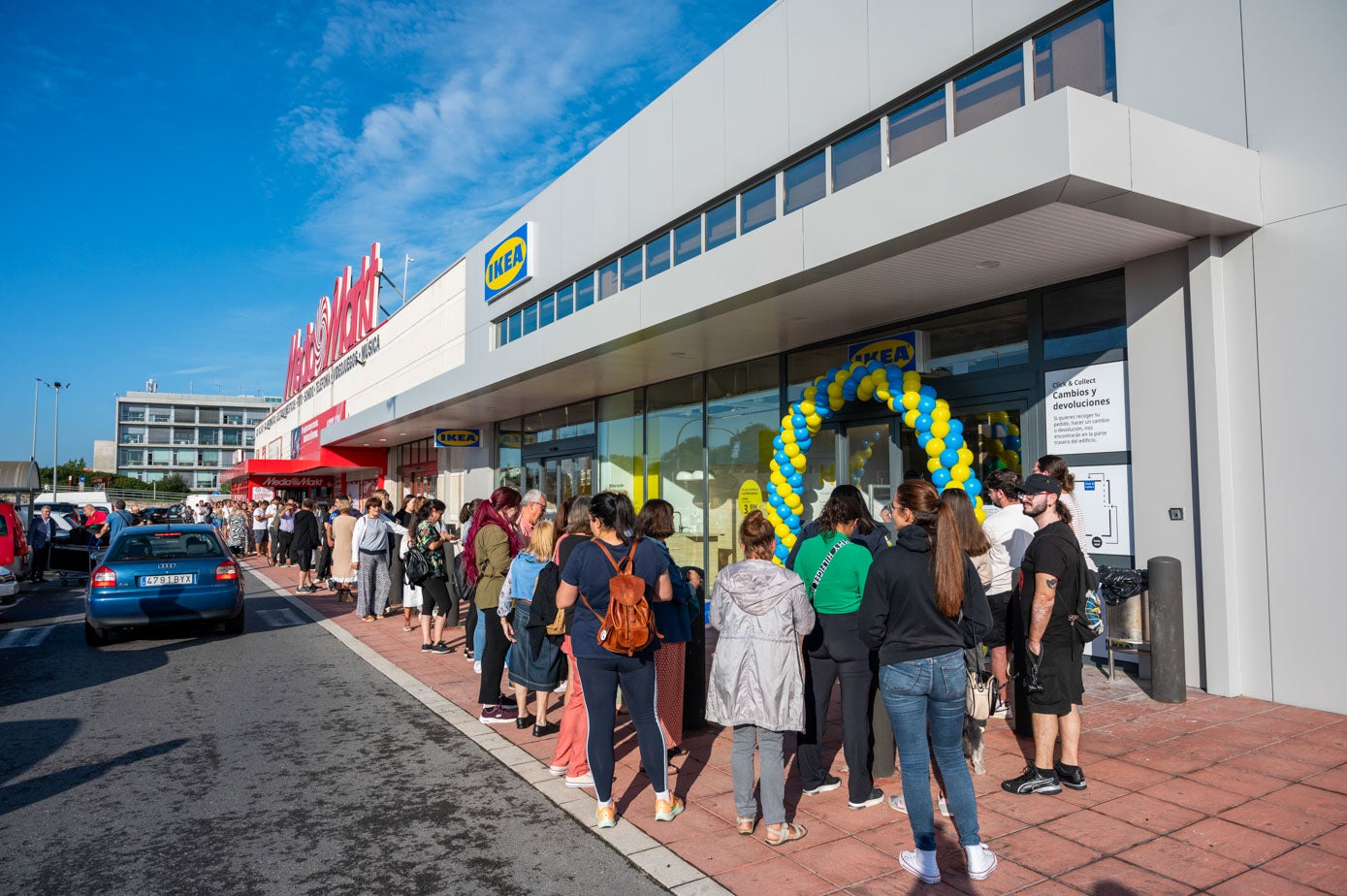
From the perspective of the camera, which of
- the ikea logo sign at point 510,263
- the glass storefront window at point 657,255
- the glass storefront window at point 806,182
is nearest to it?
the glass storefront window at point 806,182

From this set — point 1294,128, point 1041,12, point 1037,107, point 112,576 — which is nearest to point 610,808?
point 1037,107

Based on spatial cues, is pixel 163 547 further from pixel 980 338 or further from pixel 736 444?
pixel 980 338

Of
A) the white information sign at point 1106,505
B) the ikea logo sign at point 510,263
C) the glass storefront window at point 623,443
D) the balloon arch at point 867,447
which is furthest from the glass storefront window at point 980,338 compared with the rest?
the ikea logo sign at point 510,263

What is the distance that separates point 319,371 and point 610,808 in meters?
37.7

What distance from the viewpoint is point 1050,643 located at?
479 cm

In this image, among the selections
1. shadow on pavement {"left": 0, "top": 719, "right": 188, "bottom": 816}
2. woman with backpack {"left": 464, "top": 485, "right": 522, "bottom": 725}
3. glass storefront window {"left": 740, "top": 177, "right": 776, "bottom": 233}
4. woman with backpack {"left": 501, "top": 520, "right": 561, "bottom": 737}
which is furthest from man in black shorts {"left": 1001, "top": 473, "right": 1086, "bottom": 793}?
glass storefront window {"left": 740, "top": 177, "right": 776, "bottom": 233}

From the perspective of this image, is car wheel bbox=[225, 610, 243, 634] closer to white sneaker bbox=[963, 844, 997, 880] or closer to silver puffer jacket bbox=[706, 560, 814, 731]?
silver puffer jacket bbox=[706, 560, 814, 731]

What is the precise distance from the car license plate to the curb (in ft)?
10.0

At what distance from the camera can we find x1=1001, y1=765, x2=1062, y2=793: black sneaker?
482cm

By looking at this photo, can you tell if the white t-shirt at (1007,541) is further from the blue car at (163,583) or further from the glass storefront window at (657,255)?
the blue car at (163,583)

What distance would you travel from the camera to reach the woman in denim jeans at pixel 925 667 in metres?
3.89

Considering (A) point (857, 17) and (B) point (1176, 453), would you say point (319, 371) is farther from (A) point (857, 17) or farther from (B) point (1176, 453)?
(B) point (1176, 453)

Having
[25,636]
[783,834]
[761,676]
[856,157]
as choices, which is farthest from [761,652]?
[25,636]

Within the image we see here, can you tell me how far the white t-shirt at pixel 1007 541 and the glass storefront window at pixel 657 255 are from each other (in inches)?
310
